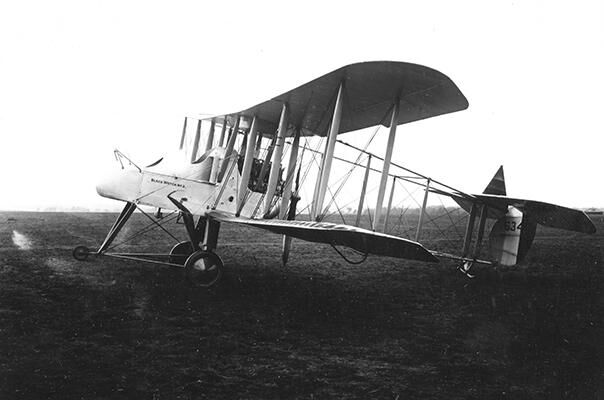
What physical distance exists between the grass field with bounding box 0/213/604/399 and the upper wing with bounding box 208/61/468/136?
2.78 m

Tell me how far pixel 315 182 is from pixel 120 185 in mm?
3022

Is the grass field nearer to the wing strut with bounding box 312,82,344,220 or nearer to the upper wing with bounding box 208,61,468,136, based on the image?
the wing strut with bounding box 312,82,344,220

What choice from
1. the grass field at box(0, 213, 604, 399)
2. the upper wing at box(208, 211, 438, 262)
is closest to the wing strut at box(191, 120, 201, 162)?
the grass field at box(0, 213, 604, 399)

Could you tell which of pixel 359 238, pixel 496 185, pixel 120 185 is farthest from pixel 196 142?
pixel 496 185

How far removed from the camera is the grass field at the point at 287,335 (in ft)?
10.5

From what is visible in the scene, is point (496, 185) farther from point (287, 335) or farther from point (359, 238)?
point (287, 335)

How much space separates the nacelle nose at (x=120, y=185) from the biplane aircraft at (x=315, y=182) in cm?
1

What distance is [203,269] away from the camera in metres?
6.39

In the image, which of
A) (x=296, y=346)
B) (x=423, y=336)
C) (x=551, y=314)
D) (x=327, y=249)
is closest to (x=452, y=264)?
(x=327, y=249)

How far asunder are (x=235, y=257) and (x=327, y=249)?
13.2 ft

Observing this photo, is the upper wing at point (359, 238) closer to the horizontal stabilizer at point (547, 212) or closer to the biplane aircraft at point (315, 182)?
the biplane aircraft at point (315, 182)

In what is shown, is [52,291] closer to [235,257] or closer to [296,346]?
[296,346]

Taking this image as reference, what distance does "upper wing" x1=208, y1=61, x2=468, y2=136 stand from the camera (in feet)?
17.6

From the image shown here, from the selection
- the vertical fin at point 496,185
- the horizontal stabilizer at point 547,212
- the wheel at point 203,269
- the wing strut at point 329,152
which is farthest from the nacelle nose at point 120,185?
the vertical fin at point 496,185
